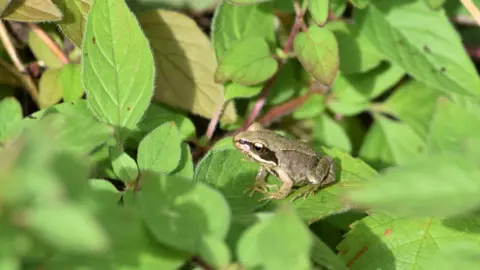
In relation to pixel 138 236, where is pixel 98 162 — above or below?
below

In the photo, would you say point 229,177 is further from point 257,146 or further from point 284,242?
point 284,242

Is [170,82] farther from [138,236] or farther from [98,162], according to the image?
[138,236]

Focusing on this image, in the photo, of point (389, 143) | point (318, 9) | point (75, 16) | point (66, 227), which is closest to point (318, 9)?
point (318, 9)

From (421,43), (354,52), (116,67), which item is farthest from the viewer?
(421,43)

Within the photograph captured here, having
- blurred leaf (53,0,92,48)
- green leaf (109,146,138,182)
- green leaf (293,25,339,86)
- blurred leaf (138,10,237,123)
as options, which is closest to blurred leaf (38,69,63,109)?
blurred leaf (53,0,92,48)

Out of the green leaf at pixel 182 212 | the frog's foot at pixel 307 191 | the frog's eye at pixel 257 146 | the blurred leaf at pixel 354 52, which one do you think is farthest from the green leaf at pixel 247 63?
the green leaf at pixel 182 212

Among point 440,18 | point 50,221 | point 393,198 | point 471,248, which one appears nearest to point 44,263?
point 50,221

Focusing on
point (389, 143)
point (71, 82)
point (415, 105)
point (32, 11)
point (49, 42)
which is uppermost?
point (32, 11)

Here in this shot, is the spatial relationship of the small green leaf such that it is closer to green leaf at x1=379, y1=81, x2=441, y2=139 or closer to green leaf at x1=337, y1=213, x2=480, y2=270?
green leaf at x1=337, y1=213, x2=480, y2=270
